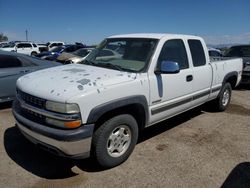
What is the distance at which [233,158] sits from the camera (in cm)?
420

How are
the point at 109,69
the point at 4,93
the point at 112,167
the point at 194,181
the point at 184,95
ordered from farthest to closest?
the point at 4,93, the point at 184,95, the point at 109,69, the point at 112,167, the point at 194,181

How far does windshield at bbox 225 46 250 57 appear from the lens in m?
11.0

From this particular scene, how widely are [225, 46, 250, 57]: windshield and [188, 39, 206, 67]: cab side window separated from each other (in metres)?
6.51

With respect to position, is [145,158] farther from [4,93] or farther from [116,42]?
[4,93]

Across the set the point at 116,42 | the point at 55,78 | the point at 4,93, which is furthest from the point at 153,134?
the point at 4,93

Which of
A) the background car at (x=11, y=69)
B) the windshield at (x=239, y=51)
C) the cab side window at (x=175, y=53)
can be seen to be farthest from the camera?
the windshield at (x=239, y=51)

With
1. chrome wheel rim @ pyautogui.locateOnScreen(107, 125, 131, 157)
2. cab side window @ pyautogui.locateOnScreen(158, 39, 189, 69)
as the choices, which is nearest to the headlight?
chrome wheel rim @ pyautogui.locateOnScreen(107, 125, 131, 157)

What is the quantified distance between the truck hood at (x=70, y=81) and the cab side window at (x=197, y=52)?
5.80 feet

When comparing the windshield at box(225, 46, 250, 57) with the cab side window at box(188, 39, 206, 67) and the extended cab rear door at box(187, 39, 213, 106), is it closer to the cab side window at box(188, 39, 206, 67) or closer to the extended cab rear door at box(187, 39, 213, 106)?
the extended cab rear door at box(187, 39, 213, 106)

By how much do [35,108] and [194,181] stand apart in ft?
7.46

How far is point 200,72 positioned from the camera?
5.18m

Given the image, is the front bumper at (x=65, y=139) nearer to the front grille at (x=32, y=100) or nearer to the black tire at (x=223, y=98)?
the front grille at (x=32, y=100)

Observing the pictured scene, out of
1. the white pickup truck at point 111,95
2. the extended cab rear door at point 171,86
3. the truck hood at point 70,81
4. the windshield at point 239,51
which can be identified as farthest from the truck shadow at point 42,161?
the windshield at point 239,51

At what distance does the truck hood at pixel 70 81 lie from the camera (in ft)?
10.6
